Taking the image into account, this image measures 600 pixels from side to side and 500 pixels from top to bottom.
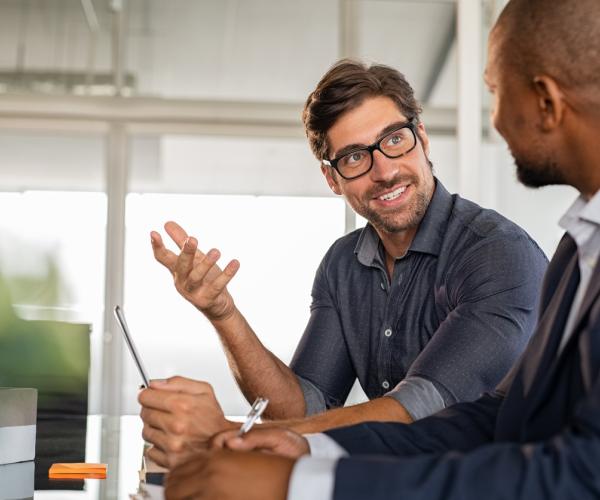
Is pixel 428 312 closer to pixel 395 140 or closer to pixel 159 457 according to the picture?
pixel 395 140

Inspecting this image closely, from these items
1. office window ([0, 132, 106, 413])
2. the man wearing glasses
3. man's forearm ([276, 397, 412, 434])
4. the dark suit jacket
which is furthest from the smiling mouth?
office window ([0, 132, 106, 413])

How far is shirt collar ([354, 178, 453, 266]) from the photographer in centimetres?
231

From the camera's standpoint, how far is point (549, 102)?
1140mm

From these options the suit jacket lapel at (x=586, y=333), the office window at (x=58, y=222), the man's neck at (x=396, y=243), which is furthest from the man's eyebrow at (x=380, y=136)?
the office window at (x=58, y=222)

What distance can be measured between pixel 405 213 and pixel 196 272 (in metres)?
0.61

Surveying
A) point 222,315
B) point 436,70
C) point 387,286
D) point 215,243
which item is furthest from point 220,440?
point 436,70

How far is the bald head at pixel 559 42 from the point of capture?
3.69 feet

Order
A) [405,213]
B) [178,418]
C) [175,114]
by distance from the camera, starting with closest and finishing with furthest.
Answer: [178,418] < [405,213] < [175,114]

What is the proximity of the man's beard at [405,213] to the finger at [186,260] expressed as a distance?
1.90 ft

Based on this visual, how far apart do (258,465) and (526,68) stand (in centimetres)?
61

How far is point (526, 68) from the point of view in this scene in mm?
1157

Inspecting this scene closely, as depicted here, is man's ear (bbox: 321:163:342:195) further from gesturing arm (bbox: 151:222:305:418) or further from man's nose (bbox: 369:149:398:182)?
gesturing arm (bbox: 151:222:305:418)

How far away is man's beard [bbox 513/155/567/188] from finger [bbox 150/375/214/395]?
2.09 ft

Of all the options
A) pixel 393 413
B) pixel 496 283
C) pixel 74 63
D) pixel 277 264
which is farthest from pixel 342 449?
pixel 74 63
